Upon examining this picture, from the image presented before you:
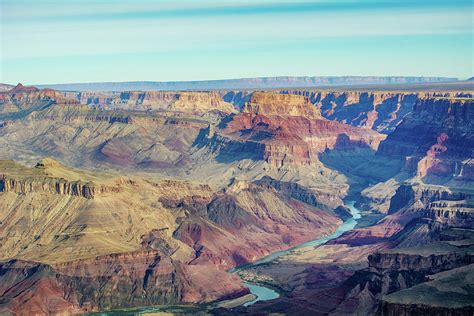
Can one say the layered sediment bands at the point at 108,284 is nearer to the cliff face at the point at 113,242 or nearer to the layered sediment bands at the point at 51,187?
the cliff face at the point at 113,242

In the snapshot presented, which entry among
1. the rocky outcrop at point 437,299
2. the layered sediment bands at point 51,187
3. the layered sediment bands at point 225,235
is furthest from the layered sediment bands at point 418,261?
the layered sediment bands at point 51,187

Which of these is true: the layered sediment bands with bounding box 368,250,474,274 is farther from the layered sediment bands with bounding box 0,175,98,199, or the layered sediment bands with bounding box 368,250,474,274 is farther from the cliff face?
the layered sediment bands with bounding box 0,175,98,199

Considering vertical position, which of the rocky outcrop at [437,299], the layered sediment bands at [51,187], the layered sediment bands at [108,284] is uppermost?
the layered sediment bands at [51,187]

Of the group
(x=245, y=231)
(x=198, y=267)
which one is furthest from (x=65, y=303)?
(x=245, y=231)

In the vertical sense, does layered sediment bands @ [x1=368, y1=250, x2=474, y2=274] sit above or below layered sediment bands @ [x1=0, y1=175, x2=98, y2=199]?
below

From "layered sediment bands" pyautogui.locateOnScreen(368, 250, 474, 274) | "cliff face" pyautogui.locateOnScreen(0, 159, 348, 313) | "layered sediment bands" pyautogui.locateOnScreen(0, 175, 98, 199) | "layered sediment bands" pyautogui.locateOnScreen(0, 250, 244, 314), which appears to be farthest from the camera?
"layered sediment bands" pyautogui.locateOnScreen(0, 175, 98, 199)

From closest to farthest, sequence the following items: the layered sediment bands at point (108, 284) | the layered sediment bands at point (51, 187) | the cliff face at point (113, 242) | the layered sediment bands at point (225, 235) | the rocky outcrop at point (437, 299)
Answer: the rocky outcrop at point (437, 299) < the layered sediment bands at point (108, 284) < the cliff face at point (113, 242) < the layered sediment bands at point (225, 235) < the layered sediment bands at point (51, 187)

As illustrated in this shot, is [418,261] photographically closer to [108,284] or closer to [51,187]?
[108,284]

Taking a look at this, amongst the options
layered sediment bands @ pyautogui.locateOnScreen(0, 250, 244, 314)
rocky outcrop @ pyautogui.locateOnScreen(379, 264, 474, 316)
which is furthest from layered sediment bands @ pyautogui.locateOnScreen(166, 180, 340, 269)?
rocky outcrop @ pyautogui.locateOnScreen(379, 264, 474, 316)

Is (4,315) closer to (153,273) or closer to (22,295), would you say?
(22,295)
